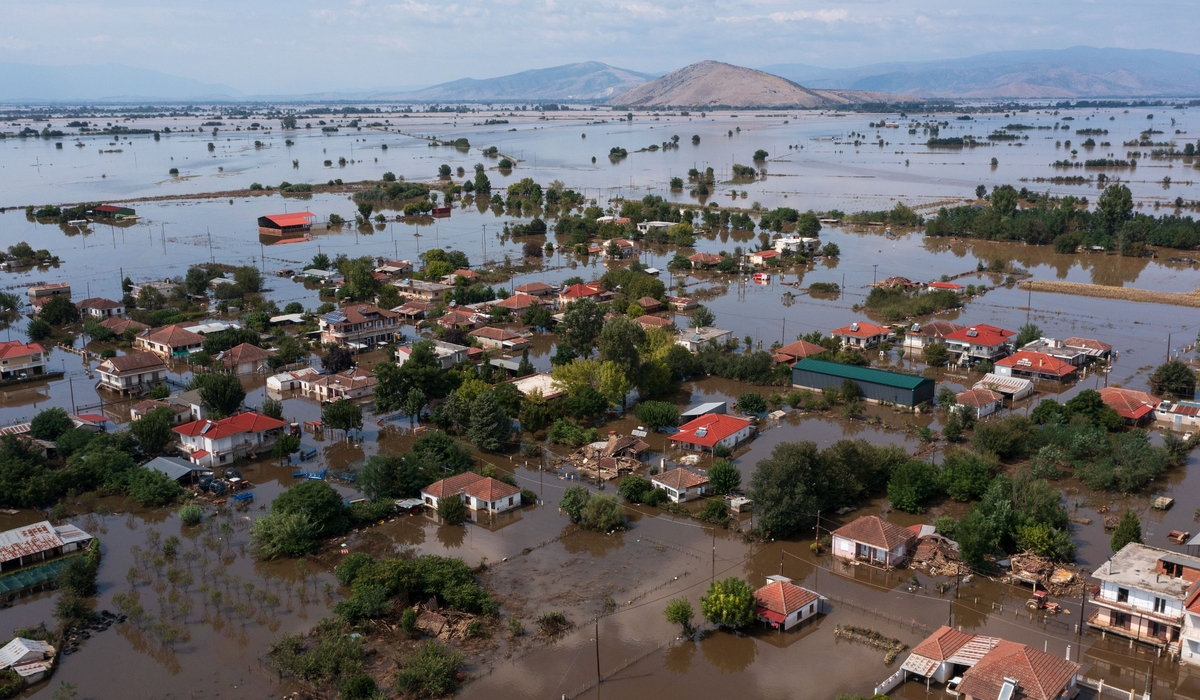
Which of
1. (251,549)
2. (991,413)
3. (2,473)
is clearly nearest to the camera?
(251,549)

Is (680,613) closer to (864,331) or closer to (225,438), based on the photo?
(225,438)

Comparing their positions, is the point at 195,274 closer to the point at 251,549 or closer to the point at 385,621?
the point at 251,549

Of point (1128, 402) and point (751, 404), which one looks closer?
point (1128, 402)

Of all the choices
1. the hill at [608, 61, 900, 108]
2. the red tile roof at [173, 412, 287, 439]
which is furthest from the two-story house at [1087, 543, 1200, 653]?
the hill at [608, 61, 900, 108]

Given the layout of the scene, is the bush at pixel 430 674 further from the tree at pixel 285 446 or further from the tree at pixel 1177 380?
the tree at pixel 1177 380

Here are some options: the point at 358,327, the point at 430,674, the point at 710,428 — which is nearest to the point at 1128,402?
the point at 710,428

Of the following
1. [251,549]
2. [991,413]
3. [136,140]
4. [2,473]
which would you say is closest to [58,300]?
[2,473]

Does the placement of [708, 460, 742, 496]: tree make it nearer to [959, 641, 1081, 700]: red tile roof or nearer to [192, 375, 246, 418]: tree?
[959, 641, 1081, 700]: red tile roof
